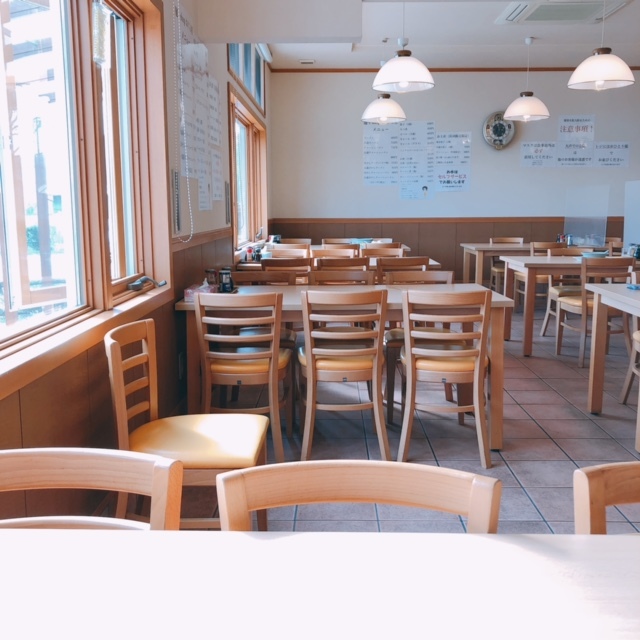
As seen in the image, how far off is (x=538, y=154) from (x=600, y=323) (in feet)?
17.9

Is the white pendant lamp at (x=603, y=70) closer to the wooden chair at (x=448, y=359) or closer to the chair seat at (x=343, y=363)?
the wooden chair at (x=448, y=359)

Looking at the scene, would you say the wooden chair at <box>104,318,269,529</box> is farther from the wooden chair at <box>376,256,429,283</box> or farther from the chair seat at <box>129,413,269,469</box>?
the wooden chair at <box>376,256,429,283</box>

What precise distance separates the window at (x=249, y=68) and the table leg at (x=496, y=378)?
2929mm

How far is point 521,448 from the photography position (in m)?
3.26

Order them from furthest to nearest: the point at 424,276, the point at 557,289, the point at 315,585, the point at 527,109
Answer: the point at 527,109 < the point at 557,289 < the point at 424,276 < the point at 315,585

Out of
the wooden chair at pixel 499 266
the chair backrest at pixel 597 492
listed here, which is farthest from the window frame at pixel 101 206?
the wooden chair at pixel 499 266

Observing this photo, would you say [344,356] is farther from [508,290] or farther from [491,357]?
[508,290]

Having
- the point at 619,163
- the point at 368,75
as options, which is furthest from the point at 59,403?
the point at 619,163

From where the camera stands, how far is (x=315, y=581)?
33.2 inches

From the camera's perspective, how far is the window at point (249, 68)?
17.1 feet

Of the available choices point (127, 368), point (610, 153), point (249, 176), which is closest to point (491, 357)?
point (127, 368)

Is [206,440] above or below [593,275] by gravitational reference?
below

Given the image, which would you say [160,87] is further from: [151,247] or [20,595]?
[20,595]

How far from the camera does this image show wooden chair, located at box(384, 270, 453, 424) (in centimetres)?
354
